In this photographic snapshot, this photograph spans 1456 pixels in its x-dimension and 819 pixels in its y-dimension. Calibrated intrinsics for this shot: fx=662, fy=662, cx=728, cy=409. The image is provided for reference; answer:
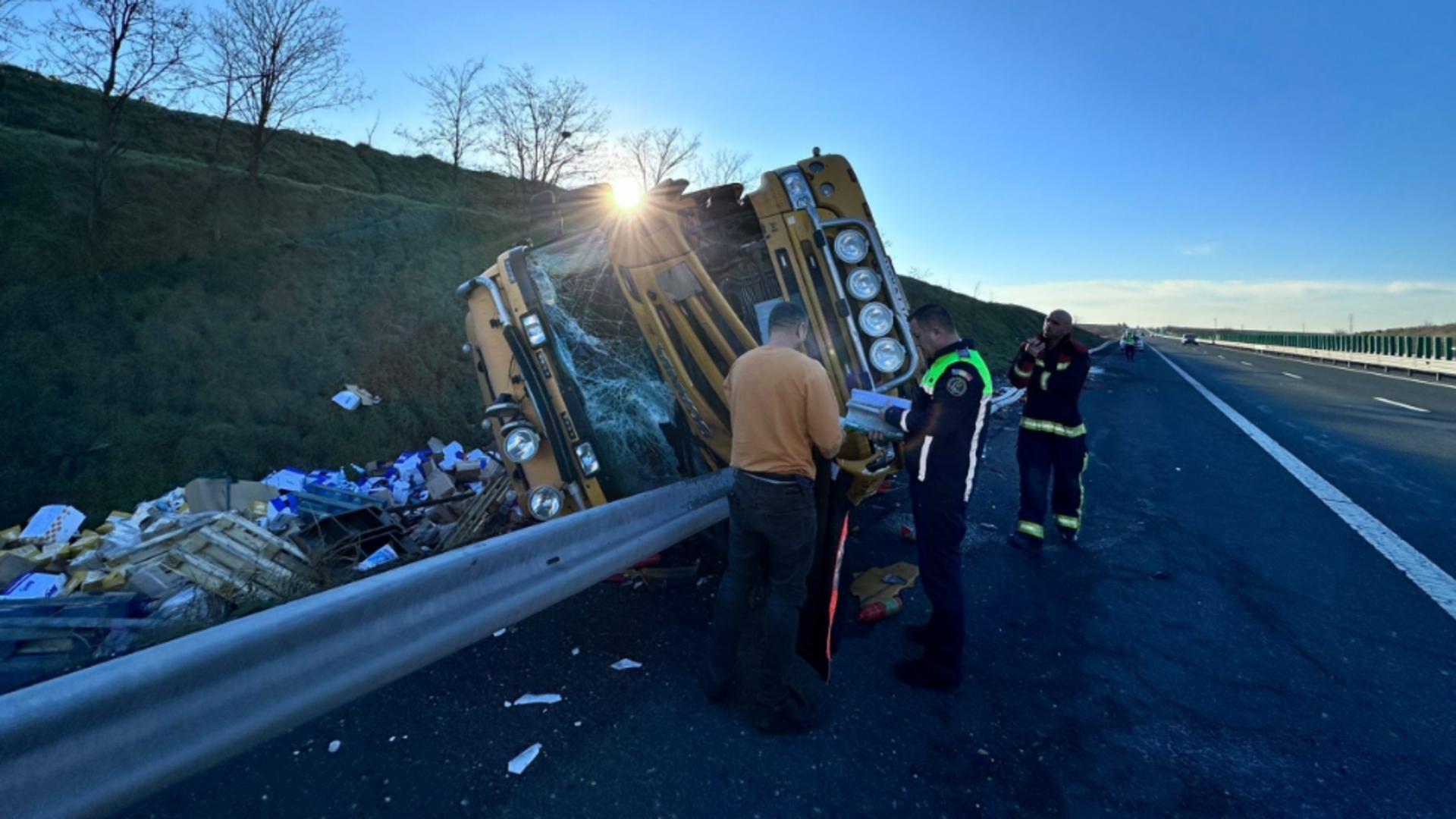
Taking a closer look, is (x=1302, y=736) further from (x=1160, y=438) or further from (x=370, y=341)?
(x=370, y=341)

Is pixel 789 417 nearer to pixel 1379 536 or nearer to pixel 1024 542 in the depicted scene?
pixel 1024 542

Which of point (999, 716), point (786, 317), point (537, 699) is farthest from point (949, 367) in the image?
point (537, 699)

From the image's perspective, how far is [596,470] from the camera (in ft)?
12.5

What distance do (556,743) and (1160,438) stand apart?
30.5 ft

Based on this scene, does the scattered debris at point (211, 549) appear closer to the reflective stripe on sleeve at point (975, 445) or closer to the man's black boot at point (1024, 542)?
the reflective stripe on sleeve at point (975, 445)

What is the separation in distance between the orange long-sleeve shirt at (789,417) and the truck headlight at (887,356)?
157 centimetres

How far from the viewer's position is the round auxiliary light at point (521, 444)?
3.92m

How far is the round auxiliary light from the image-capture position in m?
3.92

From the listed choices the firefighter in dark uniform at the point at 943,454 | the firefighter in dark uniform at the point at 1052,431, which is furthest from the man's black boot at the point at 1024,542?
the firefighter in dark uniform at the point at 943,454

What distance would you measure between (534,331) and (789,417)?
1979 millimetres

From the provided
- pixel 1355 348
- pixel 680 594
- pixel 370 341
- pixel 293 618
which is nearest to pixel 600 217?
pixel 680 594

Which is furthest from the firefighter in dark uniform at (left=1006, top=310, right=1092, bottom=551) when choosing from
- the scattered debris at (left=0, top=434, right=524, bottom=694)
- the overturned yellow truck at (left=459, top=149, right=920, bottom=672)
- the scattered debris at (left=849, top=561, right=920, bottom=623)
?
the scattered debris at (left=0, top=434, right=524, bottom=694)

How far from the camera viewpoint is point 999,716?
2.67 metres

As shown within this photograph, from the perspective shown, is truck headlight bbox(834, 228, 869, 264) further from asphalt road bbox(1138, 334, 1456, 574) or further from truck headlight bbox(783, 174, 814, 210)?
asphalt road bbox(1138, 334, 1456, 574)
